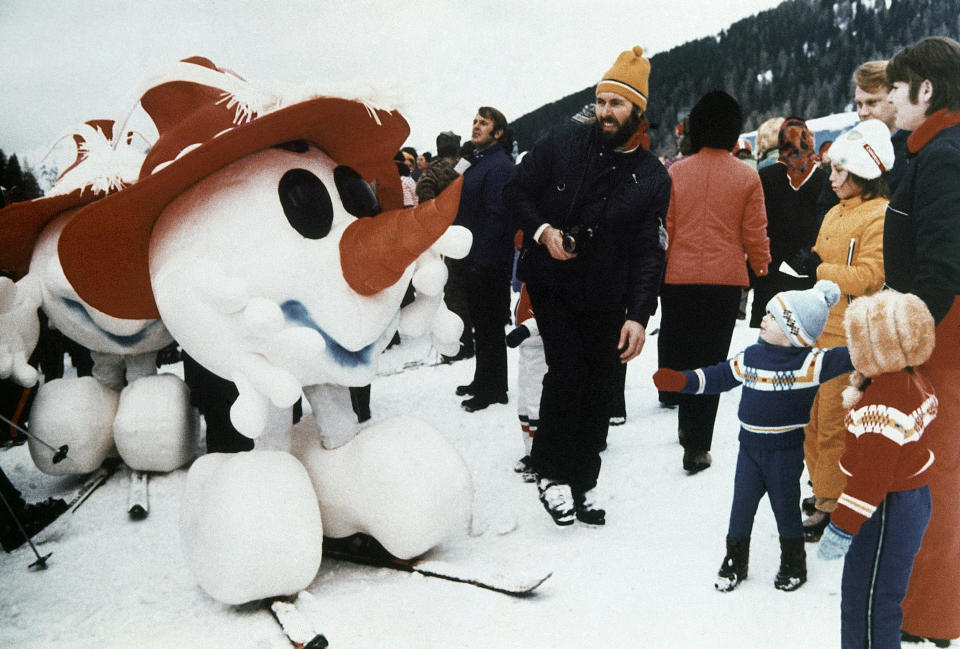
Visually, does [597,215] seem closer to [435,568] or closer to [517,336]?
[517,336]

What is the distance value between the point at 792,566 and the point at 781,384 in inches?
24.7

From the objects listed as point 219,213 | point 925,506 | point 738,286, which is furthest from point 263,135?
point 738,286

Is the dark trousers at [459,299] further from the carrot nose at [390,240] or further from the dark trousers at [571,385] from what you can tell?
the carrot nose at [390,240]

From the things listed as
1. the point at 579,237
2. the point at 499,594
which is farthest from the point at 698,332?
the point at 499,594

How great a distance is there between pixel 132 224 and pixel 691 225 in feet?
8.53

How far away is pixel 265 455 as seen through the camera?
2395 millimetres

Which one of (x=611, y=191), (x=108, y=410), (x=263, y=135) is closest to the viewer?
(x=263, y=135)

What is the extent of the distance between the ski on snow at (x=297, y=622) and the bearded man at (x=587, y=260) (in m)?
1.09

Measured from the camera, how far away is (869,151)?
9.14 feet

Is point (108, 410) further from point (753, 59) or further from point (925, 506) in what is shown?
point (753, 59)

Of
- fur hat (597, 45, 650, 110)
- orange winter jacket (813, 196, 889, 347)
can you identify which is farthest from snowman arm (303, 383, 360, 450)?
orange winter jacket (813, 196, 889, 347)

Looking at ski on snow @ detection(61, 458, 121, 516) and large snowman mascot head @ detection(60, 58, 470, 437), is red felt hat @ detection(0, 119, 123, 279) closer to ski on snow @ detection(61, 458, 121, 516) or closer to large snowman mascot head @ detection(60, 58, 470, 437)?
large snowman mascot head @ detection(60, 58, 470, 437)

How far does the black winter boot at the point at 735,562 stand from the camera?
245 centimetres

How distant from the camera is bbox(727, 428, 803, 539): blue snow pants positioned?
2.39m
